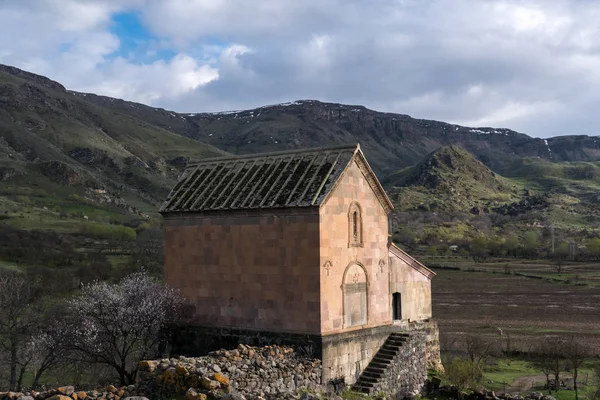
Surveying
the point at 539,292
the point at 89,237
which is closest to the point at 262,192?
the point at 539,292

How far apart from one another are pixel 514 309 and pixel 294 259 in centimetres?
4799

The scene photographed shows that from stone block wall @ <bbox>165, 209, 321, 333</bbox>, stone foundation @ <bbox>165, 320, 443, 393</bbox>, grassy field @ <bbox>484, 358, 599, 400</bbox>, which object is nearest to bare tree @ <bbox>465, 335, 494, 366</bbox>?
grassy field @ <bbox>484, 358, 599, 400</bbox>

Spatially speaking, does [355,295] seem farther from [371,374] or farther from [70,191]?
[70,191]

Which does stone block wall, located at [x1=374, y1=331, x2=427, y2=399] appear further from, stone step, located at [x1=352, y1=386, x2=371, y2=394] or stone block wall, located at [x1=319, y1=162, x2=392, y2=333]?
stone block wall, located at [x1=319, y1=162, x2=392, y2=333]

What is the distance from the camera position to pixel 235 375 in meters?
17.2

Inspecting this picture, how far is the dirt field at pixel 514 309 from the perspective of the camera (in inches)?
1929

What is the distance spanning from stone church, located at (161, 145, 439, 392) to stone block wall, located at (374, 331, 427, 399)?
81 mm

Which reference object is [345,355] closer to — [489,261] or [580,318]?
[580,318]

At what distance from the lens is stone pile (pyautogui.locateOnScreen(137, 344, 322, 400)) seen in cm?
1595

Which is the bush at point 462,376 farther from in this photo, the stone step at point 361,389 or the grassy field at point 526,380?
the grassy field at point 526,380

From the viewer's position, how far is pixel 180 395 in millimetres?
16219

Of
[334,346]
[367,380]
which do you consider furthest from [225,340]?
[367,380]

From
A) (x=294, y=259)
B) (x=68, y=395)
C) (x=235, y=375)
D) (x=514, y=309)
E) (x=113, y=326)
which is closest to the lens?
(x=68, y=395)

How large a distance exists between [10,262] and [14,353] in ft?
126
